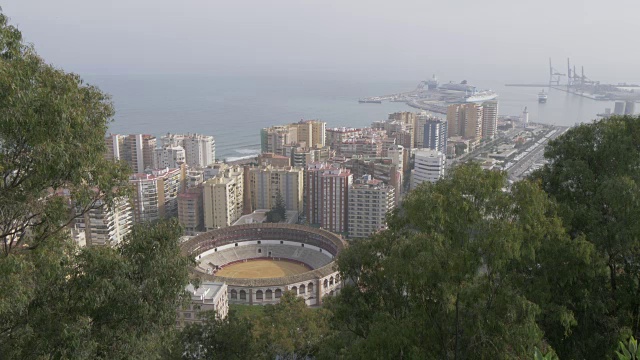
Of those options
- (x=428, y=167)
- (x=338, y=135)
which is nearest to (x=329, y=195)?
(x=428, y=167)

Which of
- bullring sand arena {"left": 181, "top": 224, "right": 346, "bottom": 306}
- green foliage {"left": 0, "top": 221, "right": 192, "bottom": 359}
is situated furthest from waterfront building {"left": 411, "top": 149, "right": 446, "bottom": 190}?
green foliage {"left": 0, "top": 221, "right": 192, "bottom": 359}

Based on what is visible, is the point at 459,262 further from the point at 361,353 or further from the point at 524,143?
the point at 524,143

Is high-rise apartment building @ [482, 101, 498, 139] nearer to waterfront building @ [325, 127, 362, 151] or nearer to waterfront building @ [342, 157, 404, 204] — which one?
waterfront building @ [325, 127, 362, 151]

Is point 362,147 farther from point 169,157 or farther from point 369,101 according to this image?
point 369,101

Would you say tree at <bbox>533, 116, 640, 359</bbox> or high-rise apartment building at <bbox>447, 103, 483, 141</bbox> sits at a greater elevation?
tree at <bbox>533, 116, 640, 359</bbox>

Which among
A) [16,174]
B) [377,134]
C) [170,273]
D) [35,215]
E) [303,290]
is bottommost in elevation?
[303,290]

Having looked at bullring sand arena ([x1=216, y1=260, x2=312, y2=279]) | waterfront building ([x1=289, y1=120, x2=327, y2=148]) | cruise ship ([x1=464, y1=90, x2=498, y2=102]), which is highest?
cruise ship ([x1=464, y1=90, x2=498, y2=102])

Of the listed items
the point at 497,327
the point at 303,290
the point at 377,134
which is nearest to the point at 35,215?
the point at 497,327
